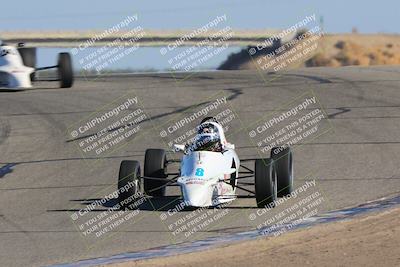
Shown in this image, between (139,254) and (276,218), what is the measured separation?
2.48 metres

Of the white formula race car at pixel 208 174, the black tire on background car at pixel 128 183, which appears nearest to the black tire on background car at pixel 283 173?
the white formula race car at pixel 208 174

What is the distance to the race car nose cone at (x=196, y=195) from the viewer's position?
1465 cm

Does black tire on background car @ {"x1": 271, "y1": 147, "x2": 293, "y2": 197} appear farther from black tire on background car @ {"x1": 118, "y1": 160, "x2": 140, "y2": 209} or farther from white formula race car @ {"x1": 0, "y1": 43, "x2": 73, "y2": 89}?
white formula race car @ {"x1": 0, "y1": 43, "x2": 73, "y2": 89}

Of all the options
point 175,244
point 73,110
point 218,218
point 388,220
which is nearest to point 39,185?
point 218,218

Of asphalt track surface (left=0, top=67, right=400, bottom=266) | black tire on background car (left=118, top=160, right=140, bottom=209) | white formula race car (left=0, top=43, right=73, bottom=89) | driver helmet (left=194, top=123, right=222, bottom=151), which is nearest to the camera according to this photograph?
asphalt track surface (left=0, top=67, right=400, bottom=266)

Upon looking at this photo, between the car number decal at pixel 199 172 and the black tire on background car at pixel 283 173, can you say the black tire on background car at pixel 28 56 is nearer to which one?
the black tire on background car at pixel 283 173

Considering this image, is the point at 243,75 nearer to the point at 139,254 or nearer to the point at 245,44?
the point at 139,254

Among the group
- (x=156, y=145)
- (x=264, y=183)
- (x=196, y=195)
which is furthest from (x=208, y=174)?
(x=156, y=145)

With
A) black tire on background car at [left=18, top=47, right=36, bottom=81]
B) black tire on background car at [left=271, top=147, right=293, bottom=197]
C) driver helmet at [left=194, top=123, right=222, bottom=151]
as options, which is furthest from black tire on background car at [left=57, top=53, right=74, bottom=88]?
black tire on background car at [left=271, top=147, right=293, bottom=197]

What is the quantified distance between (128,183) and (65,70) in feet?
48.5

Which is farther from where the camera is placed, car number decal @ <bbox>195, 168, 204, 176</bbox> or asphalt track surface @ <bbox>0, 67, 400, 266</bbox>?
car number decal @ <bbox>195, 168, 204, 176</bbox>

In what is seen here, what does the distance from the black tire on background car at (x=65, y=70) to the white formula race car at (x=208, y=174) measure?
13117mm

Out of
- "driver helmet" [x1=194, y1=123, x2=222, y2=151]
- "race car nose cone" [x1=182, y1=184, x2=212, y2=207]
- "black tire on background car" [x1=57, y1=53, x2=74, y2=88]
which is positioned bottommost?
"race car nose cone" [x1=182, y1=184, x2=212, y2=207]

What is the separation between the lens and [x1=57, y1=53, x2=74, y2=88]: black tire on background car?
29078 millimetres
